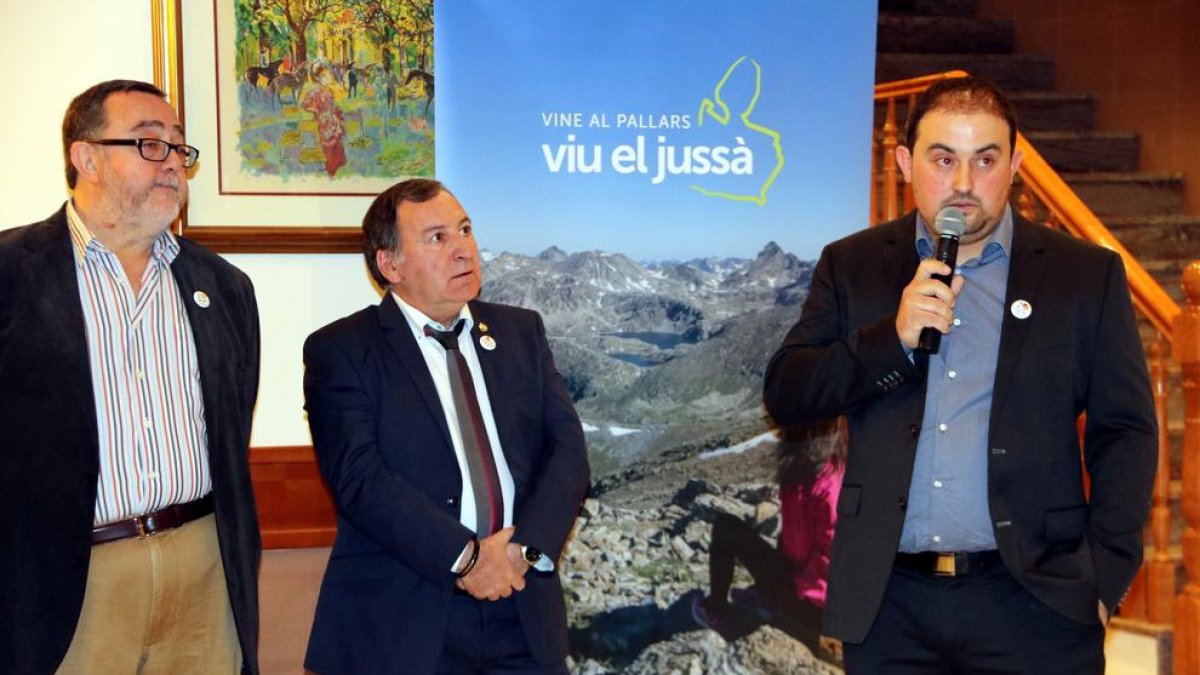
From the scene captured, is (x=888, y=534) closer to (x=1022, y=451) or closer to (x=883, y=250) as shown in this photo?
(x=1022, y=451)

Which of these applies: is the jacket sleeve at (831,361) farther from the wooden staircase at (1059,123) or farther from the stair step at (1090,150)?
the stair step at (1090,150)

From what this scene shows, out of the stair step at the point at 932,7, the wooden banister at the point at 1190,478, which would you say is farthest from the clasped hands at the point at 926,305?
the stair step at the point at 932,7

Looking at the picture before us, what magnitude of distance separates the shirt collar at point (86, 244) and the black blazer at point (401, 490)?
1.22ft

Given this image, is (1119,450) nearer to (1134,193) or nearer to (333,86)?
(333,86)

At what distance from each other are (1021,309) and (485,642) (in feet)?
4.33

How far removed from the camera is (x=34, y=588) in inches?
99.2

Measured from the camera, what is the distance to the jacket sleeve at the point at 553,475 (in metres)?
2.83

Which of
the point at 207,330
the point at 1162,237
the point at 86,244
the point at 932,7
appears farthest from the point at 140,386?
the point at 932,7

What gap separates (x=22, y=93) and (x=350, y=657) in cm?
230

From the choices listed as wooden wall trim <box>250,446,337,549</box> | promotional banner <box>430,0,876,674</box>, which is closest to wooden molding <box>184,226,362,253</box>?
wooden wall trim <box>250,446,337,549</box>

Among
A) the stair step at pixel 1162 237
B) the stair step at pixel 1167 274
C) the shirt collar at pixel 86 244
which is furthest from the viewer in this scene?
the stair step at pixel 1162 237

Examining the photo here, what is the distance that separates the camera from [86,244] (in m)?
2.68

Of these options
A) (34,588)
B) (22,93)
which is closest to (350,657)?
(34,588)

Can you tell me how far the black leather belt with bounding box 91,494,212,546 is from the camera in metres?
2.59
